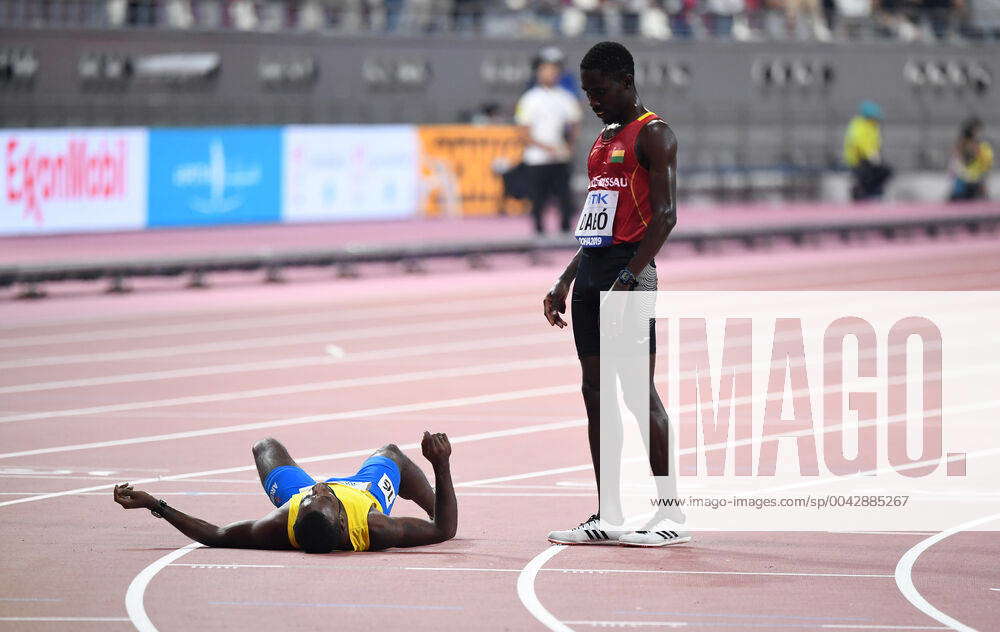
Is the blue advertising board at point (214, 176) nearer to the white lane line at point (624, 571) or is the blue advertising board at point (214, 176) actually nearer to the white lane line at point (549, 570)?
the white lane line at point (549, 570)

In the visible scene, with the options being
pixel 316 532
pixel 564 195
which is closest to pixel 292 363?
pixel 316 532

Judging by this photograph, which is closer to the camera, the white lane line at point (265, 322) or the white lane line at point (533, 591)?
the white lane line at point (533, 591)

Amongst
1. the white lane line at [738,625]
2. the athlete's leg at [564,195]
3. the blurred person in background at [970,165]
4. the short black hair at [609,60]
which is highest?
the blurred person in background at [970,165]

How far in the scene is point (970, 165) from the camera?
30.8 m

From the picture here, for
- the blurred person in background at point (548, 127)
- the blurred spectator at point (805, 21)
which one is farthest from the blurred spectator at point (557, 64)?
the blurred spectator at point (805, 21)

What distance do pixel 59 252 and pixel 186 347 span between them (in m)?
7.23

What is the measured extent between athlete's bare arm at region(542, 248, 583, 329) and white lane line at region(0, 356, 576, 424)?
184 inches

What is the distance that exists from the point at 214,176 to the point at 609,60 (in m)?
17.7

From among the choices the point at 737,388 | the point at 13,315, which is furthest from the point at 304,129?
the point at 737,388

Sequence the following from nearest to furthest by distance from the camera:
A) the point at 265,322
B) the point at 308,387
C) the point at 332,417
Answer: the point at 332,417 → the point at 308,387 → the point at 265,322

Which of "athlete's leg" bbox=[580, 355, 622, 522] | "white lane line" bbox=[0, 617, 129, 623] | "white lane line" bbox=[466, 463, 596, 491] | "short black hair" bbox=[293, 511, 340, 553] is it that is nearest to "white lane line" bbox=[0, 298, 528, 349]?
"white lane line" bbox=[466, 463, 596, 491]

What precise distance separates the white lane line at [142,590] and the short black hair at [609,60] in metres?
2.68

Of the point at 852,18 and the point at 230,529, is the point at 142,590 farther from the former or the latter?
the point at 852,18

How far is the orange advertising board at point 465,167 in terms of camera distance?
26359 millimetres
